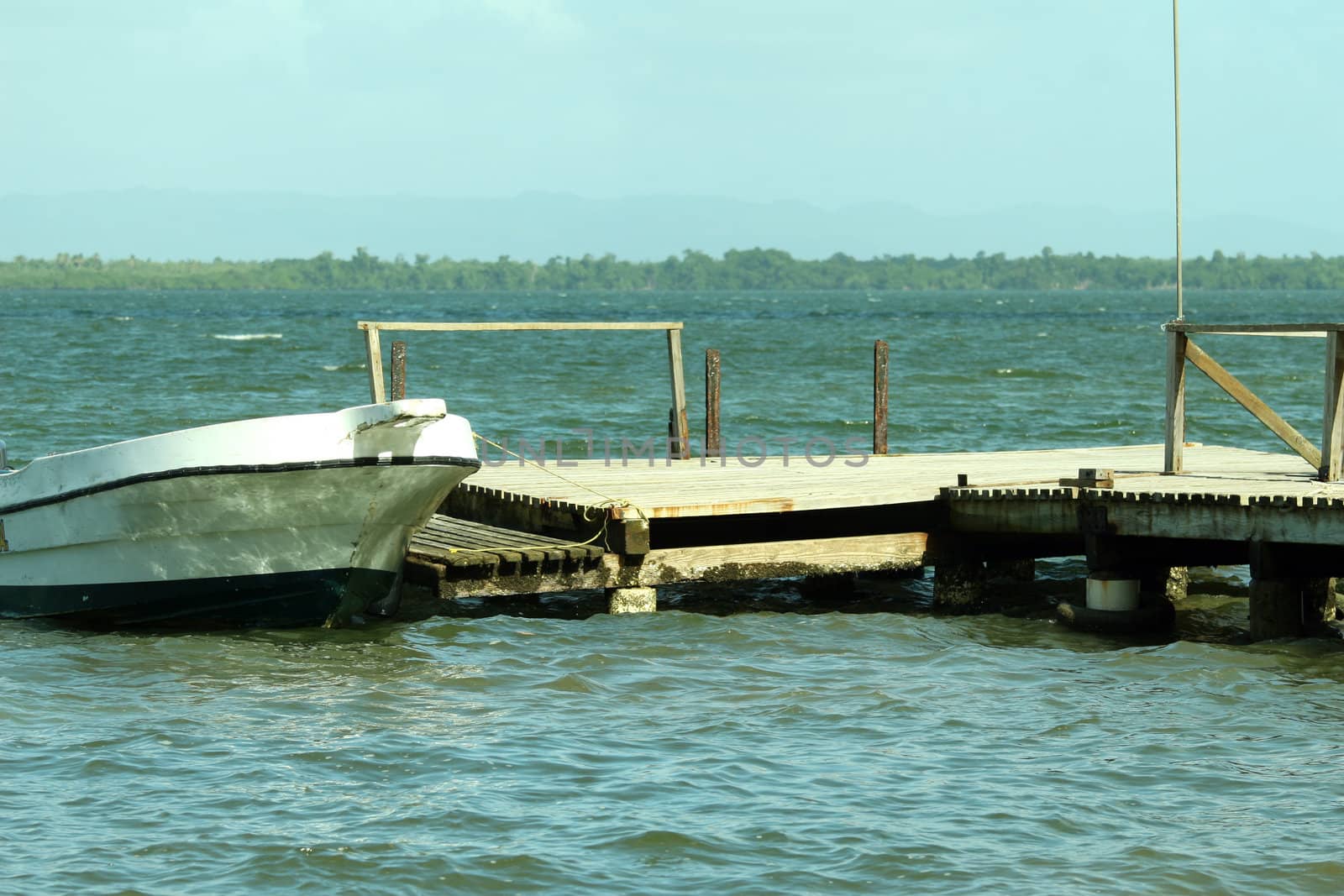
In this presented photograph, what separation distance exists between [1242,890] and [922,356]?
170 ft

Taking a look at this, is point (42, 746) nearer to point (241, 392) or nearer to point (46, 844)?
point (46, 844)

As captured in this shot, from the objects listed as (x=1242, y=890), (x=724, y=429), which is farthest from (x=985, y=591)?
(x=724, y=429)

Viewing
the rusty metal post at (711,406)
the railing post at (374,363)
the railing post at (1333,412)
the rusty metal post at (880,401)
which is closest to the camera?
the railing post at (1333,412)

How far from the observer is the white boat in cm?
1014

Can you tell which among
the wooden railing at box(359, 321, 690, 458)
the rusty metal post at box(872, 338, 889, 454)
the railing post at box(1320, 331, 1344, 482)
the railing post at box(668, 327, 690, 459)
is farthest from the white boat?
the rusty metal post at box(872, 338, 889, 454)

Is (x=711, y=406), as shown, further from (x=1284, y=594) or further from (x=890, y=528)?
(x=1284, y=594)

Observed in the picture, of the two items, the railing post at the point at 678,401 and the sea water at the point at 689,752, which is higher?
the railing post at the point at 678,401

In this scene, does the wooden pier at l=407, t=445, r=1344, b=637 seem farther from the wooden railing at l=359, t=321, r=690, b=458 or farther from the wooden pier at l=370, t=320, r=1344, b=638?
the wooden railing at l=359, t=321, r=690, b=458

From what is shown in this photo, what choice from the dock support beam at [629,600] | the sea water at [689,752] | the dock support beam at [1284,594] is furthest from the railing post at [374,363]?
the dock support beam at [1284,594]

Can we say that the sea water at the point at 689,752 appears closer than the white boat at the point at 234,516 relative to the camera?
Yes

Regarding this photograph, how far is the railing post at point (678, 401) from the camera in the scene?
51.4ft

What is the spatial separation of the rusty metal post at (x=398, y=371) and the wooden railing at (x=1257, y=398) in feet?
23.8

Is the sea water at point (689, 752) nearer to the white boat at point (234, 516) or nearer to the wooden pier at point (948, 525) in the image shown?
the white boat at point (234, 516)

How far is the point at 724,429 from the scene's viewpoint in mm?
31344
